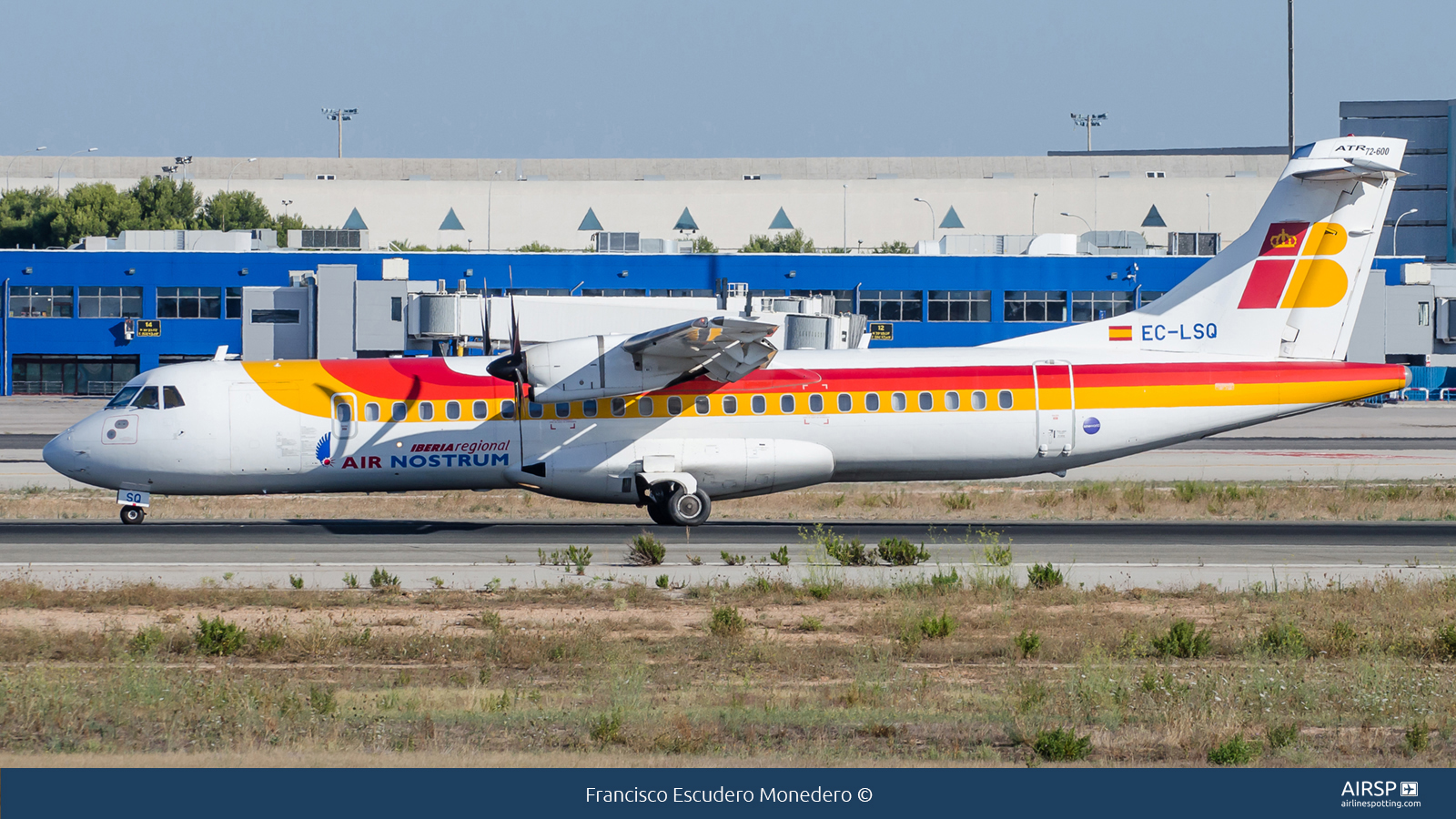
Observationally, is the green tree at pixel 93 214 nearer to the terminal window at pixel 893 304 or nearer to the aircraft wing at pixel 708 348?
the terminal window at pixel 893 304

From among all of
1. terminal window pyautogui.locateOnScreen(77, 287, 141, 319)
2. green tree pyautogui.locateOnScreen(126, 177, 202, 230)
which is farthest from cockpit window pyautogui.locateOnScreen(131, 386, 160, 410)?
green tree pyautogui.locateOnScreen(126, 177, 202, 230)

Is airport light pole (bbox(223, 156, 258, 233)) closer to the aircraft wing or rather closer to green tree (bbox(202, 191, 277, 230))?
green tree (bbox(202, 191, 277, 230))

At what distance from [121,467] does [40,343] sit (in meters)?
66.6

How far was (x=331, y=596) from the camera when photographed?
60.6 ft

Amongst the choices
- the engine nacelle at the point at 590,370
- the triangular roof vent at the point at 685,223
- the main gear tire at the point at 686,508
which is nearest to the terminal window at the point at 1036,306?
the triangular roof vent at the point at 685,223

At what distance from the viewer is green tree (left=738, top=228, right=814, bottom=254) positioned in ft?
330

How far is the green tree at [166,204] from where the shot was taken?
106500 mm

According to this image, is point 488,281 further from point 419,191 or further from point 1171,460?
point 1171,460

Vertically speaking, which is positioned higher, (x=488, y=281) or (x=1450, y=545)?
(x=488, y=281)

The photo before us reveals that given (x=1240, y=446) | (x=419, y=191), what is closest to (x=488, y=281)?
(x=419, y=191)

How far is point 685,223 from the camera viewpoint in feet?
346

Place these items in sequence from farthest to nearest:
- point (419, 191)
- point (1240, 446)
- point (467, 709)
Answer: point (419, 191) < point (1240, 446) < point (467, 709)

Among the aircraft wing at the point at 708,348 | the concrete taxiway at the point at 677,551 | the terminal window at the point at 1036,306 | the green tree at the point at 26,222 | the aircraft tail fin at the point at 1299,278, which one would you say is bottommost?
the concrete taxiway at the point at 677,551

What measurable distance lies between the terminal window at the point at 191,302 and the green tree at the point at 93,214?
24263mm
